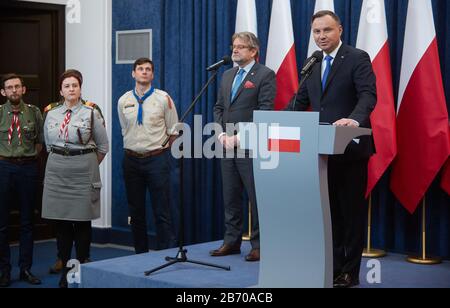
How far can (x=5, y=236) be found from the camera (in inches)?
220

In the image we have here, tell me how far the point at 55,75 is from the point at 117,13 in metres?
0.89

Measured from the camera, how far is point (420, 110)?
17.3 ft

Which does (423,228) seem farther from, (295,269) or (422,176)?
(295,269)

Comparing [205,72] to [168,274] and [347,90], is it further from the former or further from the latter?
[347,90]

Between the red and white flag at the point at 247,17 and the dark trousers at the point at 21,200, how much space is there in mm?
2030

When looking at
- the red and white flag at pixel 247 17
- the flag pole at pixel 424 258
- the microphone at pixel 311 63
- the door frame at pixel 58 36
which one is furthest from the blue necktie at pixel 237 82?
the door frame at pixel 58 36

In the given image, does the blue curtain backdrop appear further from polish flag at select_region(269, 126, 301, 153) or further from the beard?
polish flag at select_region(269, 126, 301, 153)

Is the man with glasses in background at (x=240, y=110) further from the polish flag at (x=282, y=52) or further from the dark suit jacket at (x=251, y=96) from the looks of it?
the polish flag at (x=282, y=52)

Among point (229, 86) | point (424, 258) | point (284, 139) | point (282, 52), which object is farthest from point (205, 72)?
point (284, 139)

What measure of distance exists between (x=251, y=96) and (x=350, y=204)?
1233 millimetres

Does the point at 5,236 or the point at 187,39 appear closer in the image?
the point at 5,236

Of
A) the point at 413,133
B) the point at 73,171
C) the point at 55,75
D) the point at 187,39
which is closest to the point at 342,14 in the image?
the point at 413,133

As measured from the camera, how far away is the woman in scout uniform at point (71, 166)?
515 cm

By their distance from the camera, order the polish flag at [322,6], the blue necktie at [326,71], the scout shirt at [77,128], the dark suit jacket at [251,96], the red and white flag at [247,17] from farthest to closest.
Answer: the red and white flag at [247,17] → the polish flag at [322,6] → the scout shirt at [77,128] → the dark suit jacket at [251,96] → the blue necktie at [326,71]
